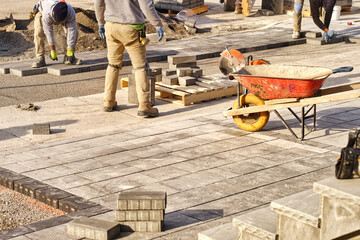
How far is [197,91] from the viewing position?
10.6 m

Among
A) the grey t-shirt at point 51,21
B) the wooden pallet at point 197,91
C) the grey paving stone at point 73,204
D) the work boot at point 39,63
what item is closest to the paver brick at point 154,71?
the wooden pallet at point 197,91

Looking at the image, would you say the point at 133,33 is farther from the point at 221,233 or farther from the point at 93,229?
the point at 221,233

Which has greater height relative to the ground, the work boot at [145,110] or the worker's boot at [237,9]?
the worker's boot at [237,9]

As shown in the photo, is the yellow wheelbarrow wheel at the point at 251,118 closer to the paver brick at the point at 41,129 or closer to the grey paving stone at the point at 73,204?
the paver brick at the point at 41,129

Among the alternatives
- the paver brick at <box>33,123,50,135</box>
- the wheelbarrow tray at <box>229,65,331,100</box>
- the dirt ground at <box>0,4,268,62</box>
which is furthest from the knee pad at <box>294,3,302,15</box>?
the paver brick at <box>33,123,50,135</box>

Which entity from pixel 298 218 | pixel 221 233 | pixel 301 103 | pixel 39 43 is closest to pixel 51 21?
pixel 39 43

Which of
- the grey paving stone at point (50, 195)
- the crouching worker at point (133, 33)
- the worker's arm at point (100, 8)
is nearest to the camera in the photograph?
the grey paving stone at point (50, 195)

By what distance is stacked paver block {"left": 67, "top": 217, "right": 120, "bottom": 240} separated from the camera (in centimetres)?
522

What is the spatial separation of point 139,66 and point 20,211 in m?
3.78

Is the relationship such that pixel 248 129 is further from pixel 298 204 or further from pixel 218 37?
pixel 218 37

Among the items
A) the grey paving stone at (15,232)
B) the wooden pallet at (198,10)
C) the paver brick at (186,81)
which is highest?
the wooden pallet at (198,10)

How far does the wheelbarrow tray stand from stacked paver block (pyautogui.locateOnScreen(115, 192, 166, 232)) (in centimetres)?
291

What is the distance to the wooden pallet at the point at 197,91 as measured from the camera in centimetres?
1055

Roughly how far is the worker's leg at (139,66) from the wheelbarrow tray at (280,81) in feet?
5.76
